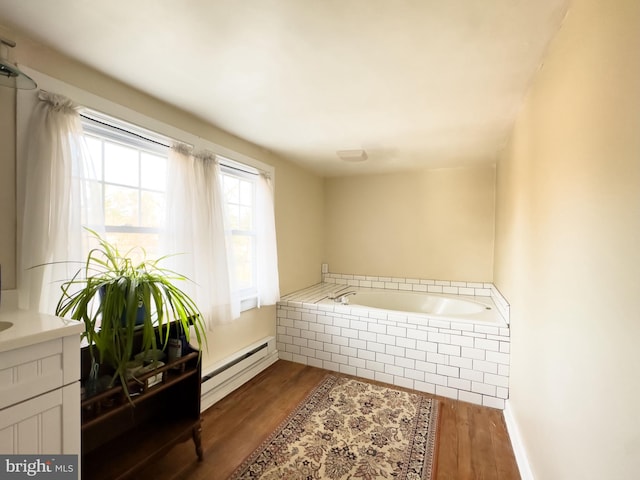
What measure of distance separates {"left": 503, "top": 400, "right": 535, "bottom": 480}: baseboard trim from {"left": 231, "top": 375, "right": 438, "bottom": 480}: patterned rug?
0.47 m

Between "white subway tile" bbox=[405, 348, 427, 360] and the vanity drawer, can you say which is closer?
the vanity drawer

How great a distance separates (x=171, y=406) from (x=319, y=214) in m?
2.91

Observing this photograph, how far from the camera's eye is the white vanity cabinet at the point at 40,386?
0.86 metres

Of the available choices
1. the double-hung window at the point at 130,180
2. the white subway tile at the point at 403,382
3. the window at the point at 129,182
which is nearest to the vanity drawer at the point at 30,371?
the double-hung window at the point at 130,180

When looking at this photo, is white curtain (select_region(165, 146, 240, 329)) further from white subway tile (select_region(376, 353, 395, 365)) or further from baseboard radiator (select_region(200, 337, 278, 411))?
white subway tile (select_region(376, 353, 395, 365))

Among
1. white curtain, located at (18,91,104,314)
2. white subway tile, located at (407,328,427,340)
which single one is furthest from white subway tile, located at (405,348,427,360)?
white curtain, located at (18,91,104,314)

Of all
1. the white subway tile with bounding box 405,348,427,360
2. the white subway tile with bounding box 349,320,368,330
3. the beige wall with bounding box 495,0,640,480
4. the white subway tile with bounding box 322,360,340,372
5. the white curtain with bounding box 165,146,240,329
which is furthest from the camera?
the white subway tile with bounding box 322,360,340,372

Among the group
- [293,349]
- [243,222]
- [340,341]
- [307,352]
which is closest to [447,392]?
[340,341]

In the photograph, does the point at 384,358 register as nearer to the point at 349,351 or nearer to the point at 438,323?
the point at 349,351

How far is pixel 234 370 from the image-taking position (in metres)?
2.44

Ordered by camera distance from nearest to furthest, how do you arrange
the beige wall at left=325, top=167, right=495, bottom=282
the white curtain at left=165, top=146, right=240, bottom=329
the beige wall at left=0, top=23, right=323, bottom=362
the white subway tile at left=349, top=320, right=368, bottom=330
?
the beige wall at left=0, top=23, right=323, bottom=362 → the white curtain at left=165, top=146, right=240, bottom=329 → the white subway tile at left=349, top=320, right=368, bottom=330 → the beige wall at left=325, top=167, right=495, bottom=282

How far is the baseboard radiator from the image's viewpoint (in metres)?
2.21

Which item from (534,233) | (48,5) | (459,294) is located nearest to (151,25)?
(48,5)

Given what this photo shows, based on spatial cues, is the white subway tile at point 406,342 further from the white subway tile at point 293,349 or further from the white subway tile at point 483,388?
the white subway tile at point 293,349
